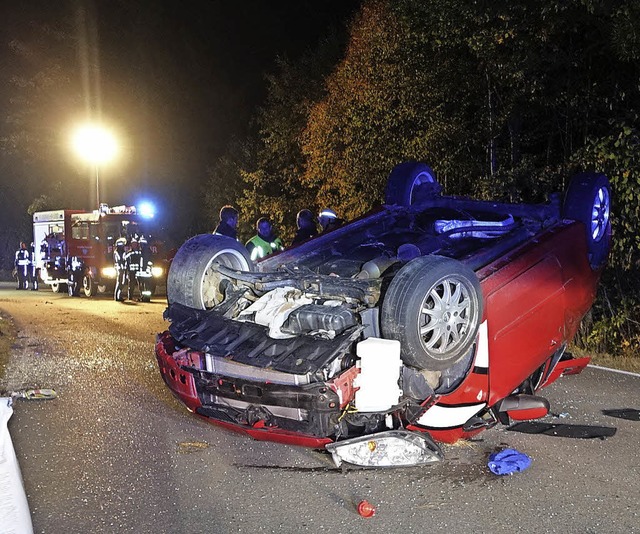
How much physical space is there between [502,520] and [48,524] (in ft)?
7.11

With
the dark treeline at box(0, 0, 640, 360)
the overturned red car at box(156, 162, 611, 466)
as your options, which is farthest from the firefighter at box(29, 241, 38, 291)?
the overturned red car at box(156, 162, 611, 466)

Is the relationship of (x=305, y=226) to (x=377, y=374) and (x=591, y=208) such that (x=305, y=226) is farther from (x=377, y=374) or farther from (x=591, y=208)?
(x=377, y=374)

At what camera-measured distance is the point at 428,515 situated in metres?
3.59

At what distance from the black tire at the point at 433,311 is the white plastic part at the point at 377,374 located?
0.12 metres

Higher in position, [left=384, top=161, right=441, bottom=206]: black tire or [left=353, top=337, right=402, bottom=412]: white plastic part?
[left=384, top=161, right=441, bottom=206]: black tire

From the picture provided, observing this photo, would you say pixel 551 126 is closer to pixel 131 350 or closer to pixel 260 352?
pixel 131 350

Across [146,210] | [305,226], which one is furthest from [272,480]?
[146,210]

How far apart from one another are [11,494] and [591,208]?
15.1 feet

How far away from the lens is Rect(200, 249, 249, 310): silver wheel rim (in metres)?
5.13

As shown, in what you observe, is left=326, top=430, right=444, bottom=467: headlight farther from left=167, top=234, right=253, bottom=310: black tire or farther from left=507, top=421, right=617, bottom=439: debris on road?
left=167, top=234, right=253, bottom=310: black tire

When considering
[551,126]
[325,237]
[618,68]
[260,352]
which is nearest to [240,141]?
[551,126]

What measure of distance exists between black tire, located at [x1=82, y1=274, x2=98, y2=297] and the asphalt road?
495 inches

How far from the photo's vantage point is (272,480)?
409cm

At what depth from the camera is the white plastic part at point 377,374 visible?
3896 mm
